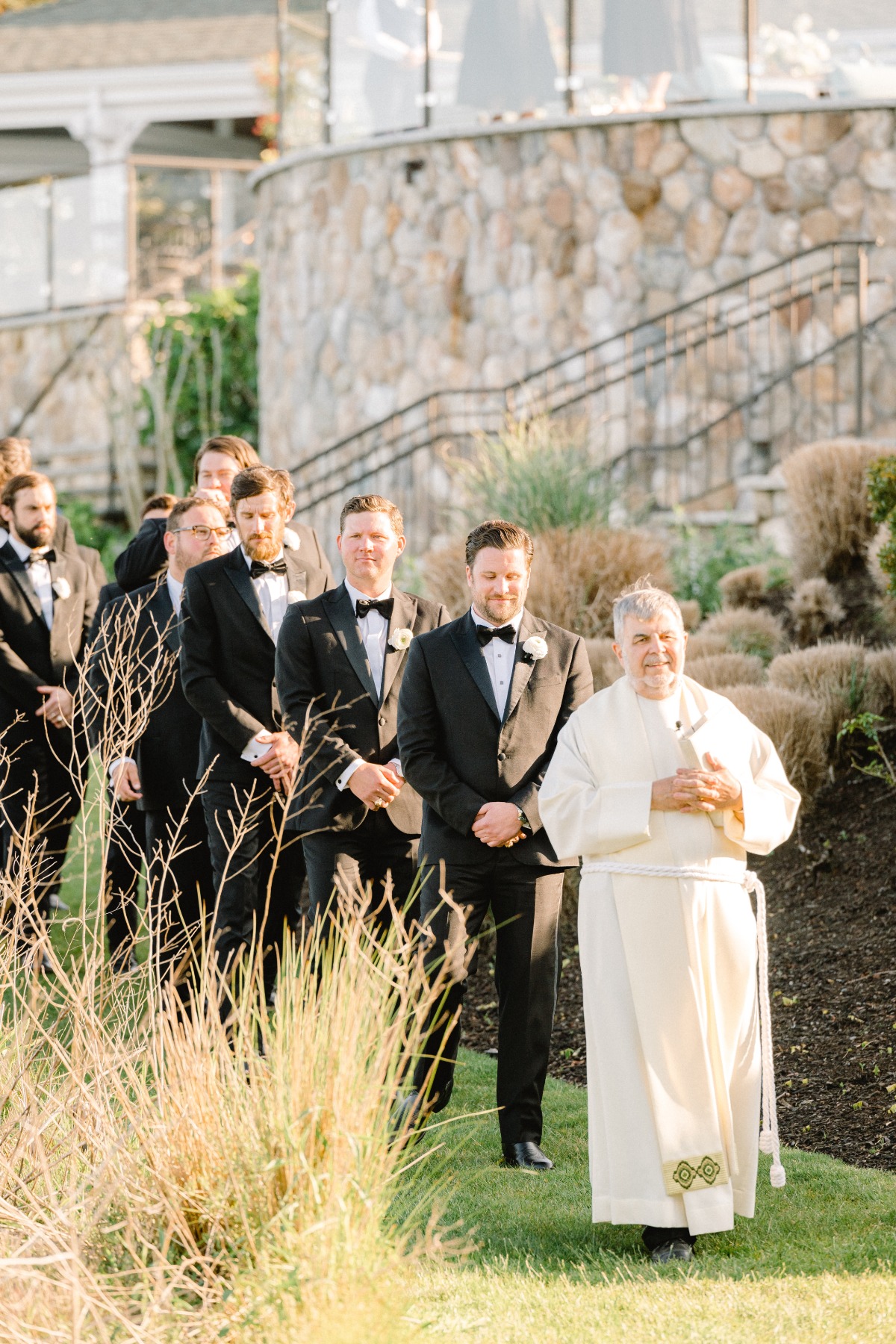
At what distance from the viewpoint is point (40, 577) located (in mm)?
7363

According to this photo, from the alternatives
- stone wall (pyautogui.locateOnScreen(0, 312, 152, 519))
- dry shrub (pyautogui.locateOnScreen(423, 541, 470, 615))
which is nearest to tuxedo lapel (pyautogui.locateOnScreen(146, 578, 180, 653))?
dry shrub (pyautogui.locateOnScreen(423, 541, 470, 615))

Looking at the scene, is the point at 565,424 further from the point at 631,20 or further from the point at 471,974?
the point at 471,974

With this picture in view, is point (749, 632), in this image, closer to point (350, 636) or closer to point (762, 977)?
point (350, 636)

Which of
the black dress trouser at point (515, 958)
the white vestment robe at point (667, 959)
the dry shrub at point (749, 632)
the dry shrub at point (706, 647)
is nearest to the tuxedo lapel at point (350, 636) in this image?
the black dress trouser at point (515, 958)

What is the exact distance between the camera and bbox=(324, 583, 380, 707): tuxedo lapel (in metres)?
5.45

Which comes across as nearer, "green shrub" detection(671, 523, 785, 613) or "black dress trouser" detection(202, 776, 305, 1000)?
"black dress trouser" detection(202, 776, 305, 1000)

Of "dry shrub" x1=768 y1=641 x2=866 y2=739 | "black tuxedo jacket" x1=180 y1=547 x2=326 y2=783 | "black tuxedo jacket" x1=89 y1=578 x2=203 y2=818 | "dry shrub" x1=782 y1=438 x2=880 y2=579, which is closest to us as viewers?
"black tuxedo jacket" x1=180 y1=547 x2=326 y2=783

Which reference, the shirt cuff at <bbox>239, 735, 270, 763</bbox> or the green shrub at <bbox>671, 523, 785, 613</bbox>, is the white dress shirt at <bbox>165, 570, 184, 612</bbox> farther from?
the green shrub at <bbox>671, 523, 785, 613</bbox>

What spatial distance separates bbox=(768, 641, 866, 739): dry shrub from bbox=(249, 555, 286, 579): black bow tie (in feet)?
9.31

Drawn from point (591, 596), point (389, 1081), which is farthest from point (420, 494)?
point (389, 1081)

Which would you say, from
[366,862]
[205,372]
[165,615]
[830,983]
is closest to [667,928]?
[366,862]

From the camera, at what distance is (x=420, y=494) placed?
13.5 meters

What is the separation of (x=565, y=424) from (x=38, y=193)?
970 cm

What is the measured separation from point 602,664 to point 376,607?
271 cm
